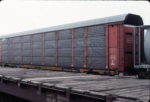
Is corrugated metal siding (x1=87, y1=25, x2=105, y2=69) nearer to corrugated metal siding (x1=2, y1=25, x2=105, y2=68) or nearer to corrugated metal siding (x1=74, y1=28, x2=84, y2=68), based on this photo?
corrugated metal siding (x1=2, y1=25, x2=105, y2=68)

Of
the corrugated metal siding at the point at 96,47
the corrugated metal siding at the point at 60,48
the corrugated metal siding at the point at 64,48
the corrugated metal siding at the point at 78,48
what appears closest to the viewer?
the corrugated metal siding at the point at 96,47

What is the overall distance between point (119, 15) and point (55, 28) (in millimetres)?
7264

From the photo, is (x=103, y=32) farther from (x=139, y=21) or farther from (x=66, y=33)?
(x=66, y=33)

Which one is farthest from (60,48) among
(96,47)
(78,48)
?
(96,47)

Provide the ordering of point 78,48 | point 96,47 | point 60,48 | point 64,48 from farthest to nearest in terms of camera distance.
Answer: point 60,48 → point 64,48 → point 78,48 → point 96,47

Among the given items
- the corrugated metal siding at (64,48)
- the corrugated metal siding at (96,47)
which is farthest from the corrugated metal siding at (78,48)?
the corrugated metal siding at (64,48)

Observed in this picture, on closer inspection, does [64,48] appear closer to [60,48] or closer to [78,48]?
[60,48]

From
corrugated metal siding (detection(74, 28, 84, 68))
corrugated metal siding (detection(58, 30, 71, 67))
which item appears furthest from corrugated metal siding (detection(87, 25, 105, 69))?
corrugated metal siding (detection(58, 30, 71, 67))

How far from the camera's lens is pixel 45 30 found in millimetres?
20375

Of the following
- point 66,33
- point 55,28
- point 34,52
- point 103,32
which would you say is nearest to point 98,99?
point 103,32

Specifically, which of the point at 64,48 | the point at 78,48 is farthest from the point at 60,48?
the point at 78,48

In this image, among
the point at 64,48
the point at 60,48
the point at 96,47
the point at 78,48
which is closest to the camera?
the point at 96,47

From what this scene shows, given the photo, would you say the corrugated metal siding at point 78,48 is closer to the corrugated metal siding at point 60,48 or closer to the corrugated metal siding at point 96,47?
the corrugated metal siding at point 60,48

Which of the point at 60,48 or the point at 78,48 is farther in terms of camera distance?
the point at 60,48
